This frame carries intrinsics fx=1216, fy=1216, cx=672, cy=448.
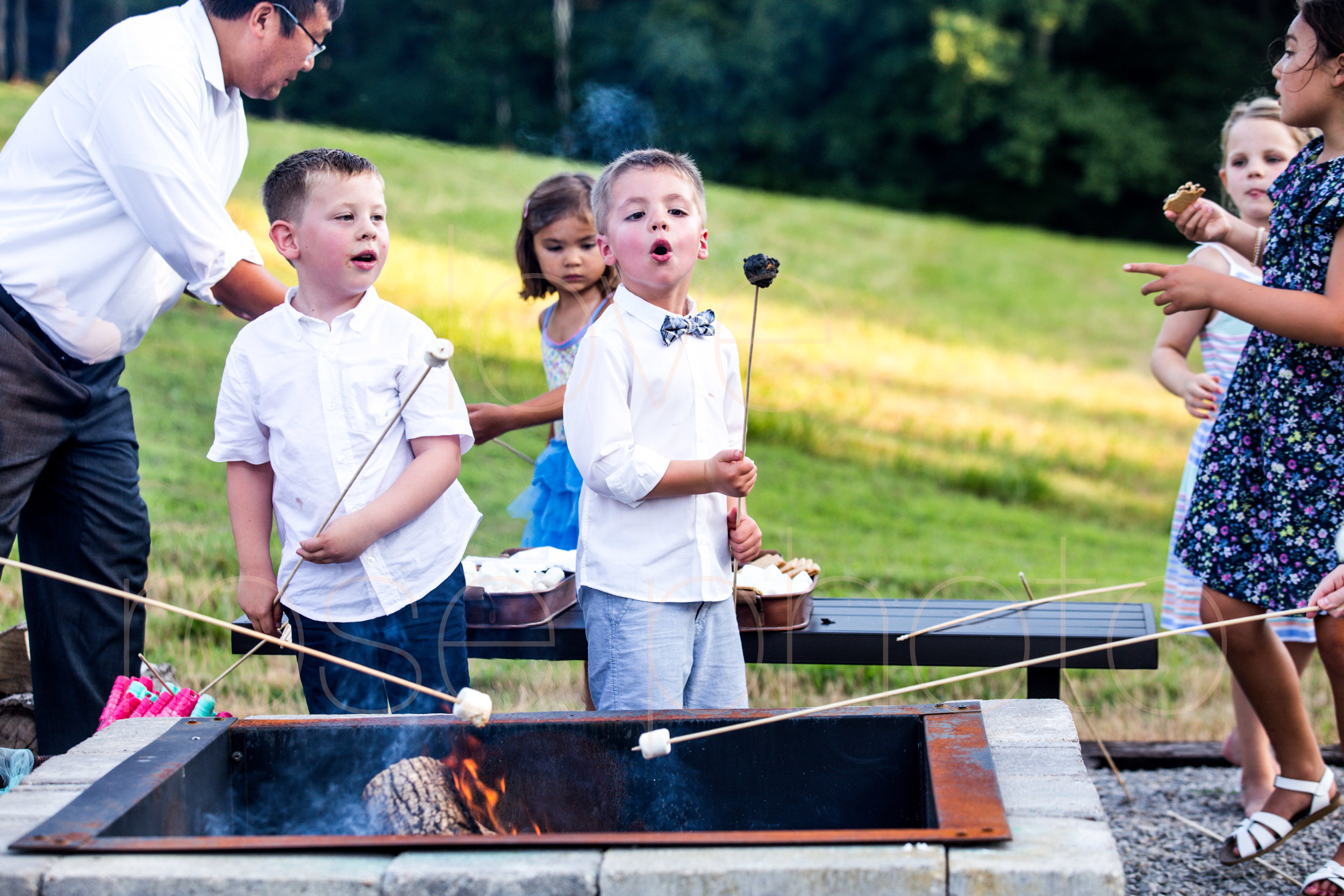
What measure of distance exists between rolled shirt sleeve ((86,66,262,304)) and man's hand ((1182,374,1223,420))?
2.43 metres

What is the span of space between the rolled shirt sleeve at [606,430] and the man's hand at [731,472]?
0.11 meters

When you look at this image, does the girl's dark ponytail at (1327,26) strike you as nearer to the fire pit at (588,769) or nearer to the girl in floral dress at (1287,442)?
the girl in floral dress at (1287,442)

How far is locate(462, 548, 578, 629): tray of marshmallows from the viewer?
10.1 feet

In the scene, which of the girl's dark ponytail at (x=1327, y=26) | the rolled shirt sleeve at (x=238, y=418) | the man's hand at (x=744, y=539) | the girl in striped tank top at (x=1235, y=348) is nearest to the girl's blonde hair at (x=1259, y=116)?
the girl in striped tank top at (x=1235, y=348)

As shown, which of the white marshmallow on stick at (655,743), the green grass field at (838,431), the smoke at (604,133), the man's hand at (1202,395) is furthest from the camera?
the green grass field at (838,431)

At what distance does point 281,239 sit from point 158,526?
338 cm

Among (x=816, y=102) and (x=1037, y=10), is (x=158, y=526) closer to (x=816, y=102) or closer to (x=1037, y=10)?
(x=816, y=102)

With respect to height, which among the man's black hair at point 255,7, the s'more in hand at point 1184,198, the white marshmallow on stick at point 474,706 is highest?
the man's black hair at point 255,7

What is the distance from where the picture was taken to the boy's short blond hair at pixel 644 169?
255cm

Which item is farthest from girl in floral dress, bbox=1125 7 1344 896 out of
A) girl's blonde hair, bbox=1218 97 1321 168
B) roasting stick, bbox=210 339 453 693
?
roasting stick, bbox=210 339 453 693

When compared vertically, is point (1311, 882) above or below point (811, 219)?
below

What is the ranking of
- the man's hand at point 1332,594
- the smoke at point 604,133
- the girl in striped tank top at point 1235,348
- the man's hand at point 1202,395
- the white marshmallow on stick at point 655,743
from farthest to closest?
the smoke at point 604,133 < the girl in striped tank top at point 1235,348 < the man's hand at point 1202,395 < the man's hand at point 1332,594 < the white marshmallow on stick at point 655,743

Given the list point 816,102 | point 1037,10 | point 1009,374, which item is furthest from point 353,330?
point 1037,10

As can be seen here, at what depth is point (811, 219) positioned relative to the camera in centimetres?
1455
